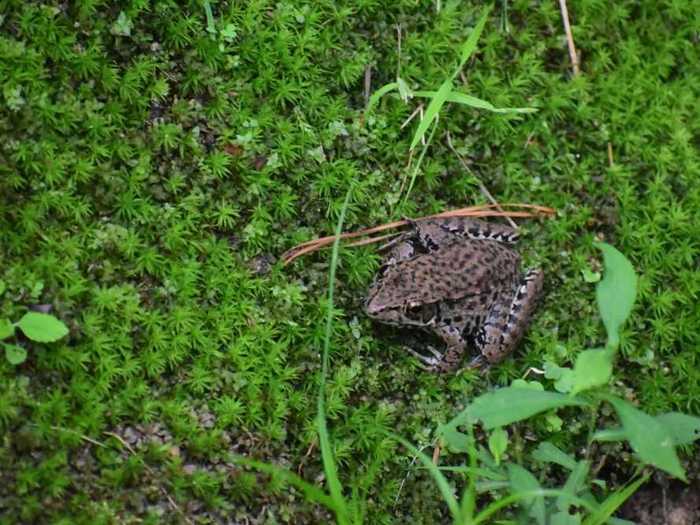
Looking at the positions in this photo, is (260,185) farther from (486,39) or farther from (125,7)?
(486,39)

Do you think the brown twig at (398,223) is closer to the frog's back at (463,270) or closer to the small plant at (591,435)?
the frog's back at (463,270)

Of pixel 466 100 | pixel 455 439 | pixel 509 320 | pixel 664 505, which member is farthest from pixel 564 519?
pixel 466 100

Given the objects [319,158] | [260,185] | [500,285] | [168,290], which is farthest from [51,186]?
[500,285]

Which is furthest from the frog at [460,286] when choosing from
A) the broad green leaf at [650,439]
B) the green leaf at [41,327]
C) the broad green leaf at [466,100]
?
the green leaf at [41,327]

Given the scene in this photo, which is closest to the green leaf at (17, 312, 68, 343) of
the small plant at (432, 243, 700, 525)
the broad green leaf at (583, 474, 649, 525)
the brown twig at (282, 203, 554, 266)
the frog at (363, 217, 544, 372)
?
the brown twig at (282, 203, 554, 266)

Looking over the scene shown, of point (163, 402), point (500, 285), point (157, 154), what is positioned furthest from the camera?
point (500, 285)
